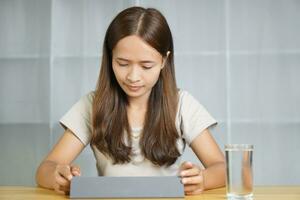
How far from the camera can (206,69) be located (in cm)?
307

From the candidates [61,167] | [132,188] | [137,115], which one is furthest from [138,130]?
[132,188]

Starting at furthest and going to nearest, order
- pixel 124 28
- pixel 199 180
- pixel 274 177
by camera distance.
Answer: pixel 274 177 → pixel 124 28 → pixel 199 180

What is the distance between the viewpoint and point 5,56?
3139 millimetres

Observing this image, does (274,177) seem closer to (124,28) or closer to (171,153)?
(171,153)

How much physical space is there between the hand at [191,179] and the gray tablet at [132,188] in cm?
8

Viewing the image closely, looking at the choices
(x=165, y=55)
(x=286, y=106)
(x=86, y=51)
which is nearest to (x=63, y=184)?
(x=165, y=55)

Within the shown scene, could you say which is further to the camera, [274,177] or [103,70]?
[274,177]

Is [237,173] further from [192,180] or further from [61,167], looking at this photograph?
[61,167]

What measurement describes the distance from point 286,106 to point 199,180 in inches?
80.3

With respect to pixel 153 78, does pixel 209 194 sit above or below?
below

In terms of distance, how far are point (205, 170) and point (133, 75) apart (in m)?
0.34

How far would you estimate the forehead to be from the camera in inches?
57.3

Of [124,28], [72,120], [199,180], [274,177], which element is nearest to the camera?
[199,180]

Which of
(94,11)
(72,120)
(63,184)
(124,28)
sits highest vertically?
(94,11)
